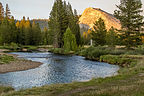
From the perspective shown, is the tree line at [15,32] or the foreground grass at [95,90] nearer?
the foreground grass at [95,90]

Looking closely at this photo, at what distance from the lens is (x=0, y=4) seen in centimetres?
9038

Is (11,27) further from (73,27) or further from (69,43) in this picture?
(69,43)

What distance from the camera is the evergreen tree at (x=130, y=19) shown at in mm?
37281

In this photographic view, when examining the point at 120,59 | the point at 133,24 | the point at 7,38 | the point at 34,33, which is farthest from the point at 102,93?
the point at 34,33

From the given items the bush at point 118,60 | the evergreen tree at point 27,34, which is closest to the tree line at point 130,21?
the bush at point 118,60

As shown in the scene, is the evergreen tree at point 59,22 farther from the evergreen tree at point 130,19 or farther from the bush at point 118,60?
the bush at point 118,60

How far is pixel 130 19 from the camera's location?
124 ft

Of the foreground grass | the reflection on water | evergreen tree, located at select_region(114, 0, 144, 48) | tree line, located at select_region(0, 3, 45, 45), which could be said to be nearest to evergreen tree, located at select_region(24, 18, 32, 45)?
tree line, located at select_region(0, 3, 45, 45)

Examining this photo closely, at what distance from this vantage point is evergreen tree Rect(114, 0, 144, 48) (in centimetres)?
3728

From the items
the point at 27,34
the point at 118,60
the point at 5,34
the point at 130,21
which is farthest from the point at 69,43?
the point at 27,34

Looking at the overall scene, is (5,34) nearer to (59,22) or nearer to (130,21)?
(59,22)

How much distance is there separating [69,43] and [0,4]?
59774 mm

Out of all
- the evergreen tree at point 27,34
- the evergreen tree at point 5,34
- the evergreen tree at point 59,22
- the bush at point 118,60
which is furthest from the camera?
the evergreen tree at point 27,34

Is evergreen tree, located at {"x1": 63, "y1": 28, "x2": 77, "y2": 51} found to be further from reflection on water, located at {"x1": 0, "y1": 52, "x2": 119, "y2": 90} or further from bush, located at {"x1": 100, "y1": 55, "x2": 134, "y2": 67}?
reflection on water, located at {"x1": 0, "y1": 52, "x2": 119, "y2": 90}
